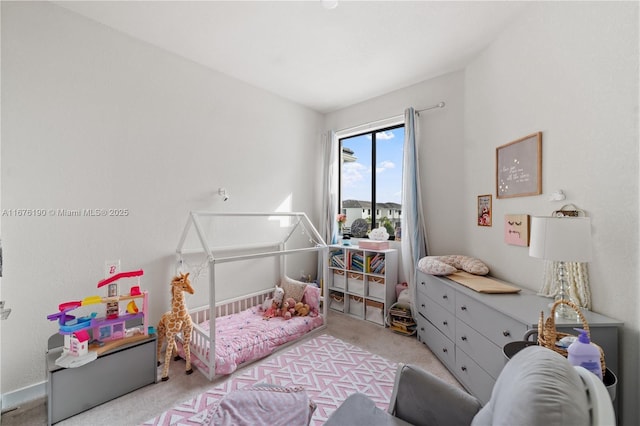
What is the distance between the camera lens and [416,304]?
9.59 feet

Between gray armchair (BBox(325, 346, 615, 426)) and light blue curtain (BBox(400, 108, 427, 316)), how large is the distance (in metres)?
1.83

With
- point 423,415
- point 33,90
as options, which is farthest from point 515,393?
point 33,90

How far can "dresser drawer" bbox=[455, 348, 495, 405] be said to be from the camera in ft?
5.64

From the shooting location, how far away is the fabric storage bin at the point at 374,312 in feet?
10.6

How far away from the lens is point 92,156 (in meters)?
2.21

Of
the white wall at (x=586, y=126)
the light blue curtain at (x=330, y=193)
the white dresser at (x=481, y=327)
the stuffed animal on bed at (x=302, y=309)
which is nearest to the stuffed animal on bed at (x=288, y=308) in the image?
the stuffed animal on bed at (x=302, y=309)

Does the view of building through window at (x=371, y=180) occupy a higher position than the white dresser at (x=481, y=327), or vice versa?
the view of building through window at (x=371, y=180)

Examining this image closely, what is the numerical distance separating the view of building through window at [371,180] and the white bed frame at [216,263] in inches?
32.9

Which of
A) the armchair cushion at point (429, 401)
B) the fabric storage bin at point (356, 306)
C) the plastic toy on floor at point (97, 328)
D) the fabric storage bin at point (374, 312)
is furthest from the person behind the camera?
the fabric storage bin at point (356, 306)

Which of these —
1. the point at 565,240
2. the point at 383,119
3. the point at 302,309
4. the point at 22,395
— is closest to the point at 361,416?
the point at 565,240

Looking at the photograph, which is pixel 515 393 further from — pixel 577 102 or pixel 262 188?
pixel 262 188

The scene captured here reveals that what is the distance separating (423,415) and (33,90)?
3246 mm

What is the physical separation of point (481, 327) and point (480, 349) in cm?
15

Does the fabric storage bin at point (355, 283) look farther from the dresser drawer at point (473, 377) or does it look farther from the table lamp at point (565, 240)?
the table lamp at point (565, 240)
